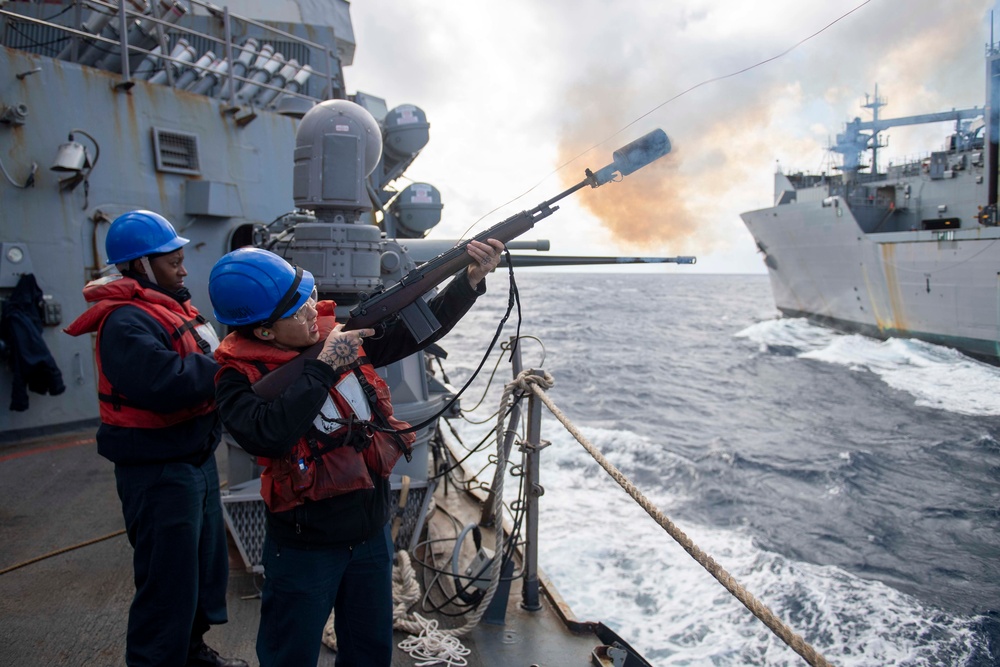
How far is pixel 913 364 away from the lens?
19750 mm

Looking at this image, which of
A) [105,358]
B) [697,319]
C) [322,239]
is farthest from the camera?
[697,319]

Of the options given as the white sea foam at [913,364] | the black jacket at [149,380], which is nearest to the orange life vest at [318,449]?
the black jacket at [149,380]

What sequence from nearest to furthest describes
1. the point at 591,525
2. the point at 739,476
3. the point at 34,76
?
the point at 34,76, the point at 591,525, the point at 739,476

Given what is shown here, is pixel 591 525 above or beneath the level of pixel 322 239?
beneath

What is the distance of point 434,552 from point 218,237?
4550 millimetres

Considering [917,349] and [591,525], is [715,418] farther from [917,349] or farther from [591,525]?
[917,349]

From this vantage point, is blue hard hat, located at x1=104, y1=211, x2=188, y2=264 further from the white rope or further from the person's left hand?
the white rope

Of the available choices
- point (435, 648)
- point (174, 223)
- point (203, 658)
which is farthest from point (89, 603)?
point (174, 223)

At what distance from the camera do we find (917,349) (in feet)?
70.6

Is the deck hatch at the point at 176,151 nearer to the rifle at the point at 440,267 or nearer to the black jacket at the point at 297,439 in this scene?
the rifle at the point at 440,267

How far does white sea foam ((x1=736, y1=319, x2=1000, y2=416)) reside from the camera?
15063mm

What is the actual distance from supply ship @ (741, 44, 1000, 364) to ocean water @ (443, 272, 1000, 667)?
107 inches

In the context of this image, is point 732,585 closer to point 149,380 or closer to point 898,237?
point 149,380

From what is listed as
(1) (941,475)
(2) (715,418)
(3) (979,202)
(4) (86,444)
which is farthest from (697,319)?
(4) (86,444)
